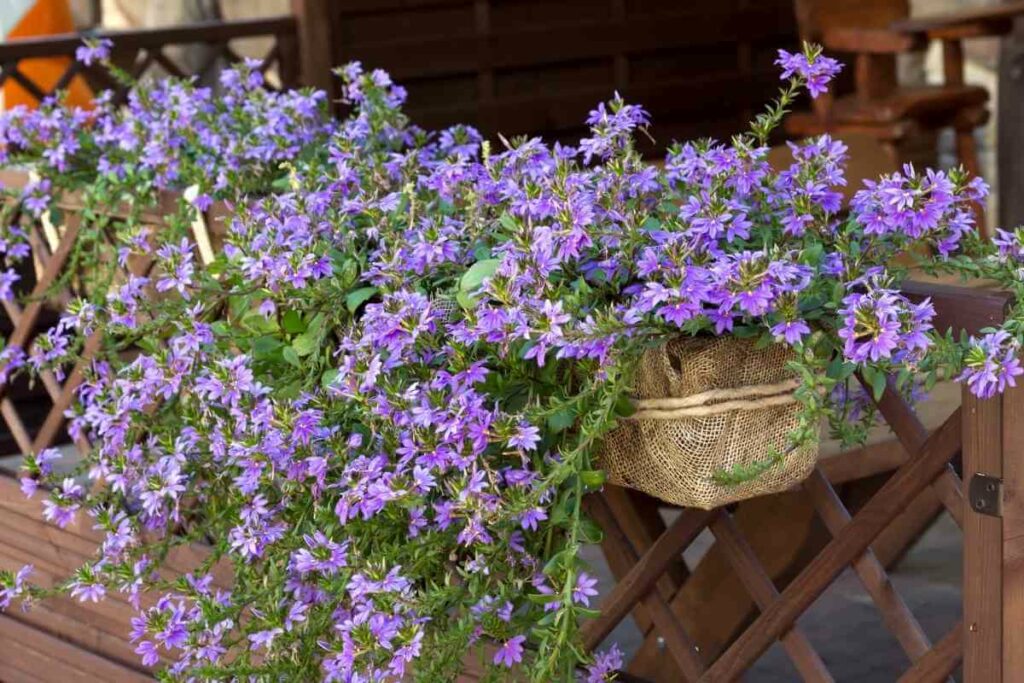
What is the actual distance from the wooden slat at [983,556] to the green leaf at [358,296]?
0.65 metres

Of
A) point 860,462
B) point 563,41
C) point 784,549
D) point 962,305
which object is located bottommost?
point 784,549

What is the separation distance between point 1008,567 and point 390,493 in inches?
22.9

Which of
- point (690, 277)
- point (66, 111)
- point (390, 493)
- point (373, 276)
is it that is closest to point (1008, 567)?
point (690, 277)

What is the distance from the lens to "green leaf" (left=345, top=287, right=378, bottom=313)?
1826 mm

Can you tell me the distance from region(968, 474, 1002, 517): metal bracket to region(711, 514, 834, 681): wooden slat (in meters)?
0.28

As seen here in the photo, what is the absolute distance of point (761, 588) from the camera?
5.85 feet

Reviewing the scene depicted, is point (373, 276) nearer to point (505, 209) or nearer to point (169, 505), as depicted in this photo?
point (505, 209)

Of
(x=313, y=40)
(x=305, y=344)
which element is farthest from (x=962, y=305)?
(x=313, y=40)

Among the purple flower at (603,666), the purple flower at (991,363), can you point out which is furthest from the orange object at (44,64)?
the purple flower at (991,363)

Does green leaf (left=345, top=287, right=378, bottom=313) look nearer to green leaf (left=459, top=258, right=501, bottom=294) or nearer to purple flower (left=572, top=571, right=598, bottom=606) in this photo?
green leaf (left=459, top=258, right=501, bottom=294)

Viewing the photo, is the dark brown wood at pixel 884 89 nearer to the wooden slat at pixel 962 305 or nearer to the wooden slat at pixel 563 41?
the wooden slat at pixel 563 41

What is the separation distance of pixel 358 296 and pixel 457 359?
10.3 inches

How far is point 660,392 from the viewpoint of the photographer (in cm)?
160

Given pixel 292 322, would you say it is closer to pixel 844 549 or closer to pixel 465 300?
pixel 465 300
